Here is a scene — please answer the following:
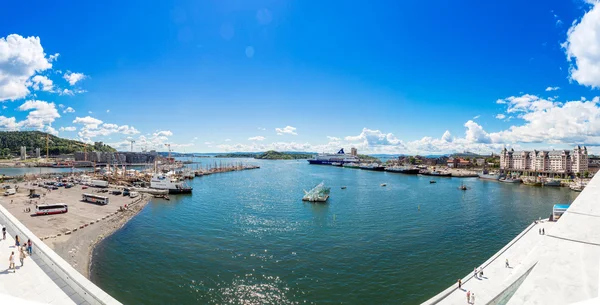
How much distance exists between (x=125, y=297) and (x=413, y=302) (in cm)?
1459

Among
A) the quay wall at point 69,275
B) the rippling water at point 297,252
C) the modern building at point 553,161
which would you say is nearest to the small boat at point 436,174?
the modern building at point 553,161

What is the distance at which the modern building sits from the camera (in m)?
85.6

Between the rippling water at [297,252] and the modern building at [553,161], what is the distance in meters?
70.1

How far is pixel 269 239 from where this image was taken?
2344 cm

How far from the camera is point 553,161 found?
8950 centimetres

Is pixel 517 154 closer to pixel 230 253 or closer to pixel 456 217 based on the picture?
pixel 456 217

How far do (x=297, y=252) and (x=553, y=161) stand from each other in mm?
106505

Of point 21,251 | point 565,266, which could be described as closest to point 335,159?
point 21,251

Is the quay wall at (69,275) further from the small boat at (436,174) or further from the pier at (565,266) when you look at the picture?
the small boat at (436,174)

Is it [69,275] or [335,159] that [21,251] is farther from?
[335,159]

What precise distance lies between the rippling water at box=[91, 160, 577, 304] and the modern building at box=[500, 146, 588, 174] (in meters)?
70.1

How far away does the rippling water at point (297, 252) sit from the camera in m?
15.1

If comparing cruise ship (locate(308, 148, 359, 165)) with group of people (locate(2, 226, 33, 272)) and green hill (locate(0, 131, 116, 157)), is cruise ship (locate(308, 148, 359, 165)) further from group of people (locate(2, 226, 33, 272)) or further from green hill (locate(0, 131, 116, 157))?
group of people (locate(2, 226, 33, 272))

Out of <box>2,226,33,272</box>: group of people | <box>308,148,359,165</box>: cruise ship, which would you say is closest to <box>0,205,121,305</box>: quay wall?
<box>2,226,33,272</box>: group of people
